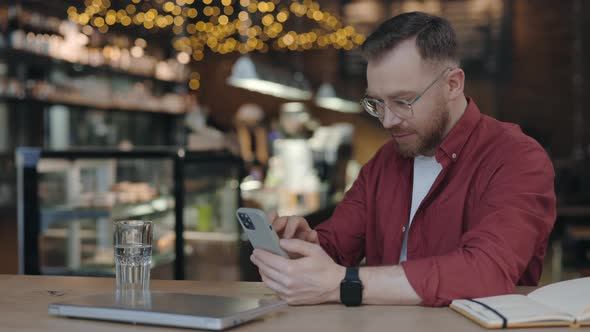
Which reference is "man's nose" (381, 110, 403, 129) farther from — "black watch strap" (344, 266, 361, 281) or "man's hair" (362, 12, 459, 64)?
"black watch strap" (344, 266, 361, 281)

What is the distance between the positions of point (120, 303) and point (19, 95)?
16.3 ft

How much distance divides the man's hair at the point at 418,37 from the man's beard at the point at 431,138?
0.14 m

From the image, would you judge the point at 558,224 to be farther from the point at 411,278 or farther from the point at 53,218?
the point at 411,278

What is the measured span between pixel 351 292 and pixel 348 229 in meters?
0.75

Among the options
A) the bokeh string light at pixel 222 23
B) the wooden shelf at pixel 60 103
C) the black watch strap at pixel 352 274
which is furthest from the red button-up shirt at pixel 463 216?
the bokeh string light at pixel 222 23

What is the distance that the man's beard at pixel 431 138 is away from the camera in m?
2.04

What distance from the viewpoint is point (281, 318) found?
1.46m

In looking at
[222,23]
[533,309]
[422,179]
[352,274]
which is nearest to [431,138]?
[422,179]

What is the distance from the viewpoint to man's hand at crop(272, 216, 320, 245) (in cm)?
204

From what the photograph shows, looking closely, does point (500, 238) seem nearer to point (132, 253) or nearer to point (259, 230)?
point (259, 230)

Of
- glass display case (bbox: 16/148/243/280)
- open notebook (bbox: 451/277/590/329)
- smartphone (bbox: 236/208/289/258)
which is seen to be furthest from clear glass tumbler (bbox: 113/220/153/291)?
glass display case (bbox: 16/148/243/280)

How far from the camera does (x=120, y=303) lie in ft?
4.81

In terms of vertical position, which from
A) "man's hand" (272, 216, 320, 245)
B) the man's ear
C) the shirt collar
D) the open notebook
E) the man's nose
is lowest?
the open notebook

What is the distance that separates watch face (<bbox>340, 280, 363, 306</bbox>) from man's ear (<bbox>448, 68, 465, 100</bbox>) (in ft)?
2.38
